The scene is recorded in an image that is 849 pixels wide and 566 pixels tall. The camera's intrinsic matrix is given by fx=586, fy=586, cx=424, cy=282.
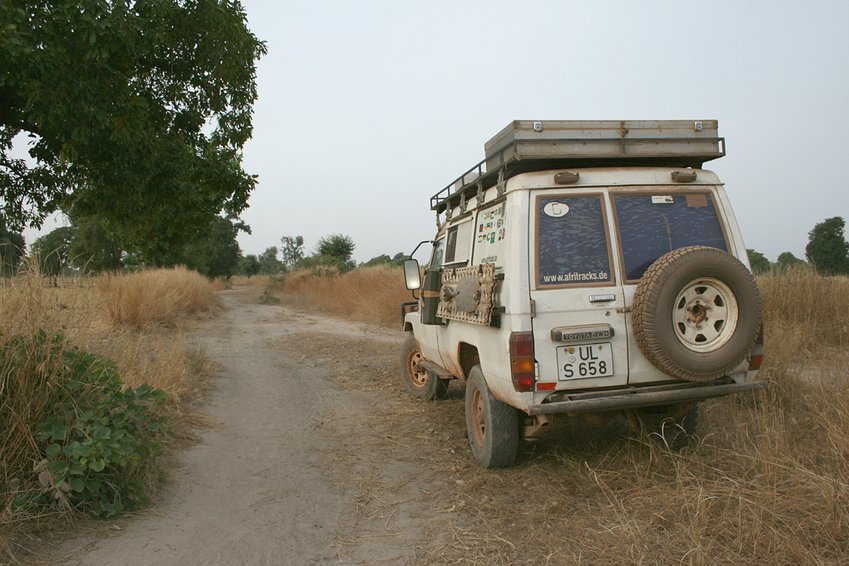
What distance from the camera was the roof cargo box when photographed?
14.5 ft

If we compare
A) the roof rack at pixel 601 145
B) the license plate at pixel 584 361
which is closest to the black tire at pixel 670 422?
the license plate at pixel 584 361

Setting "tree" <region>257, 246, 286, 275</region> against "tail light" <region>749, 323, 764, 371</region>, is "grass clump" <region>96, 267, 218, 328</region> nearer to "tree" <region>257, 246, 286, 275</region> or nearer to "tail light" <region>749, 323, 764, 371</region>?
"tail light" <region>749, 323, 764, 371</region>

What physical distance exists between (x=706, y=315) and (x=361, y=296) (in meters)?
17.4

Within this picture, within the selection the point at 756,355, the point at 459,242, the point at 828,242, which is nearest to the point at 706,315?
the point at 756,355

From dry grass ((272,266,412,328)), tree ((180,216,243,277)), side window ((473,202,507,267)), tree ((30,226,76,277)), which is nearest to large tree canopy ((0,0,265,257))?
tree ((30,226,76,277))

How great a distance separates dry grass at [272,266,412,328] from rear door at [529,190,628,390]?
12969 millimetres

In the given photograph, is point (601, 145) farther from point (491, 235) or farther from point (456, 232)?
point (456, 232)

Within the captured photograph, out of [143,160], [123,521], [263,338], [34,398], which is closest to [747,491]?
[123,521]

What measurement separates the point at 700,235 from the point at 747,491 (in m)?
1.80

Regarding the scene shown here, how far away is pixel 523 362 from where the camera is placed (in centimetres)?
390

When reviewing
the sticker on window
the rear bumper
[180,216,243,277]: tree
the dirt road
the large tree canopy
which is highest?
[180,216,243,277]: tree

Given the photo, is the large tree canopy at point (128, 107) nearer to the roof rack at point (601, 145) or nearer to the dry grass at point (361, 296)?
the roof rack at point (601, 145)

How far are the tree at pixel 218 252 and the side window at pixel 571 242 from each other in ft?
130

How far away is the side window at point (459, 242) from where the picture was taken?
558 cm
